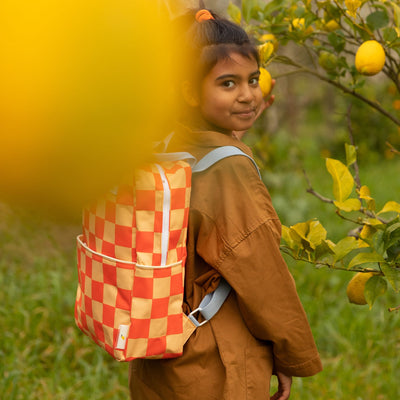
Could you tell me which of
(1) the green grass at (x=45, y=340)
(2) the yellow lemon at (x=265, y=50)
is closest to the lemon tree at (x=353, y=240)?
(2) the yellow lemon at (x=265, y=50)

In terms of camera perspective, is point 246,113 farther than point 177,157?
Yes

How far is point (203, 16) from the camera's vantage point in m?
1.12

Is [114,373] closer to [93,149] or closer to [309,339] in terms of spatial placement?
[309,339]

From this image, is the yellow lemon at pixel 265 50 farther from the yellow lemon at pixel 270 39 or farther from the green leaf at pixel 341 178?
the green leaf at pixel 341 178

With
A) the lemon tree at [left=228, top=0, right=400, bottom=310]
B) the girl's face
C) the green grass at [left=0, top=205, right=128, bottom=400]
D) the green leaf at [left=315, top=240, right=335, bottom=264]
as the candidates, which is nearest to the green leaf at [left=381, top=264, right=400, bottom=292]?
the lemon tree at [left=228, top=0, right=400, bottom=310]

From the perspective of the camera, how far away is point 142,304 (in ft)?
3.50

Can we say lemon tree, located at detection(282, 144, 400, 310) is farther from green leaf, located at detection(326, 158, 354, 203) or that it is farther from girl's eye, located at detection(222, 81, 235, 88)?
girl's eye, located at detection(222, 81, 235, 88)

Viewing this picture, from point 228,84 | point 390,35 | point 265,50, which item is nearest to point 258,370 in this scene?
point 228,84

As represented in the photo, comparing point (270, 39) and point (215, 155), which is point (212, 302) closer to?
point (215, 155)

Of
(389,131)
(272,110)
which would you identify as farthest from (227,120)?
(389,131)

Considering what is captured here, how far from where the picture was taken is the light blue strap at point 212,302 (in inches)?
47.0

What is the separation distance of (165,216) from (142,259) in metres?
0.09

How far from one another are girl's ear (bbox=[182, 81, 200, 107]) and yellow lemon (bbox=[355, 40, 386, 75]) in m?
0.49

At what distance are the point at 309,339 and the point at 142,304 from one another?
42 cm
